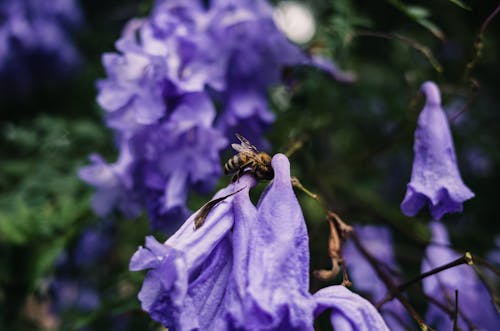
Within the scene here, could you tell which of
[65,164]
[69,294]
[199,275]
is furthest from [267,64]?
[69,294]

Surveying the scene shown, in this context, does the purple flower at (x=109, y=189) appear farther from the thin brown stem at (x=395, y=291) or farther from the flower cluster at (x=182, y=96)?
the thin brown stem at (x=395, y=291)

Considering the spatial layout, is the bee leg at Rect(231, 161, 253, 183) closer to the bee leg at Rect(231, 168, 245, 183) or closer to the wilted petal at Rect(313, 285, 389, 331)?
the bee leg at Rect(231, 168, 245, 183)

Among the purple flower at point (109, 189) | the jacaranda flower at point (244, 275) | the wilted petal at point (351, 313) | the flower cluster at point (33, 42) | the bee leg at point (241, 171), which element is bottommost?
the wilted petal at point (351, 313)

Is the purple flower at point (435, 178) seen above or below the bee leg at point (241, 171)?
below

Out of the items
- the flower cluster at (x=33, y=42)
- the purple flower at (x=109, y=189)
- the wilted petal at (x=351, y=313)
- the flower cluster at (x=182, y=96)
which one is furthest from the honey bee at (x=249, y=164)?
the flower cluster at (x=33, y=42)

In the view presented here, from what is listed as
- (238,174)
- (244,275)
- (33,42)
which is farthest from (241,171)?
(33,42)
